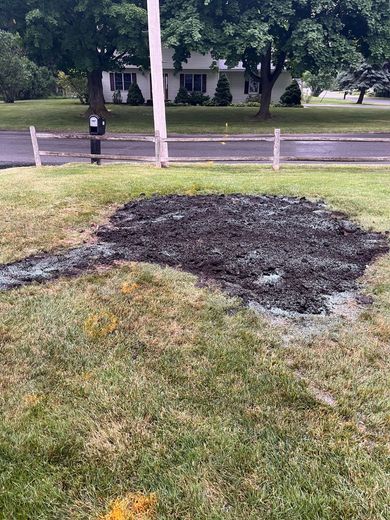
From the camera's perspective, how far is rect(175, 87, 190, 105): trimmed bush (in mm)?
35750

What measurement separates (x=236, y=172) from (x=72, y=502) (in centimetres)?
1007

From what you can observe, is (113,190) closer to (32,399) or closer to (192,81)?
(32,399)

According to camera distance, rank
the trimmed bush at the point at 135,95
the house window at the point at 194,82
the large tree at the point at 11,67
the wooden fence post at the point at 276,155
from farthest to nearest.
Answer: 1. the house window at the point at 194,82
2. the trimmed bush at the point at 135,95
3. the large tree at the point at 11,67
4. the wooden fence post at the point at 276,155

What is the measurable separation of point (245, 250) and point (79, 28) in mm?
20417

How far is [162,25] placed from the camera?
20906 mm

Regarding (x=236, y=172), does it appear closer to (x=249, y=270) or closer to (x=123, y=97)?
(x=249, y=270)

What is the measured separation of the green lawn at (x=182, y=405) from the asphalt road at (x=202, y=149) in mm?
10710

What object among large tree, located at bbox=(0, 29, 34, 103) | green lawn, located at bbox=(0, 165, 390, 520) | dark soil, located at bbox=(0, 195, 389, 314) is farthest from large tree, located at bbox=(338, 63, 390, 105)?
green lawn, located at bbox=(0, 165, 390, 520)

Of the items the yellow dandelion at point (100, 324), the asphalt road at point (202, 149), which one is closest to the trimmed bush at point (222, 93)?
the asphalt road at point (202, 149)

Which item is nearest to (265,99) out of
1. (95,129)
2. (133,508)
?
(95,129)

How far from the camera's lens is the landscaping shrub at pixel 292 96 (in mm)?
36375

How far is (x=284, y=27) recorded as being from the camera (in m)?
20.2

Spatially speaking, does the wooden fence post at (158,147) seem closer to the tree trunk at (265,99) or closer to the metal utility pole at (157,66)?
the metal utility pole at (157,66)

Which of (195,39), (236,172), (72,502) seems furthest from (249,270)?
(195,39)
